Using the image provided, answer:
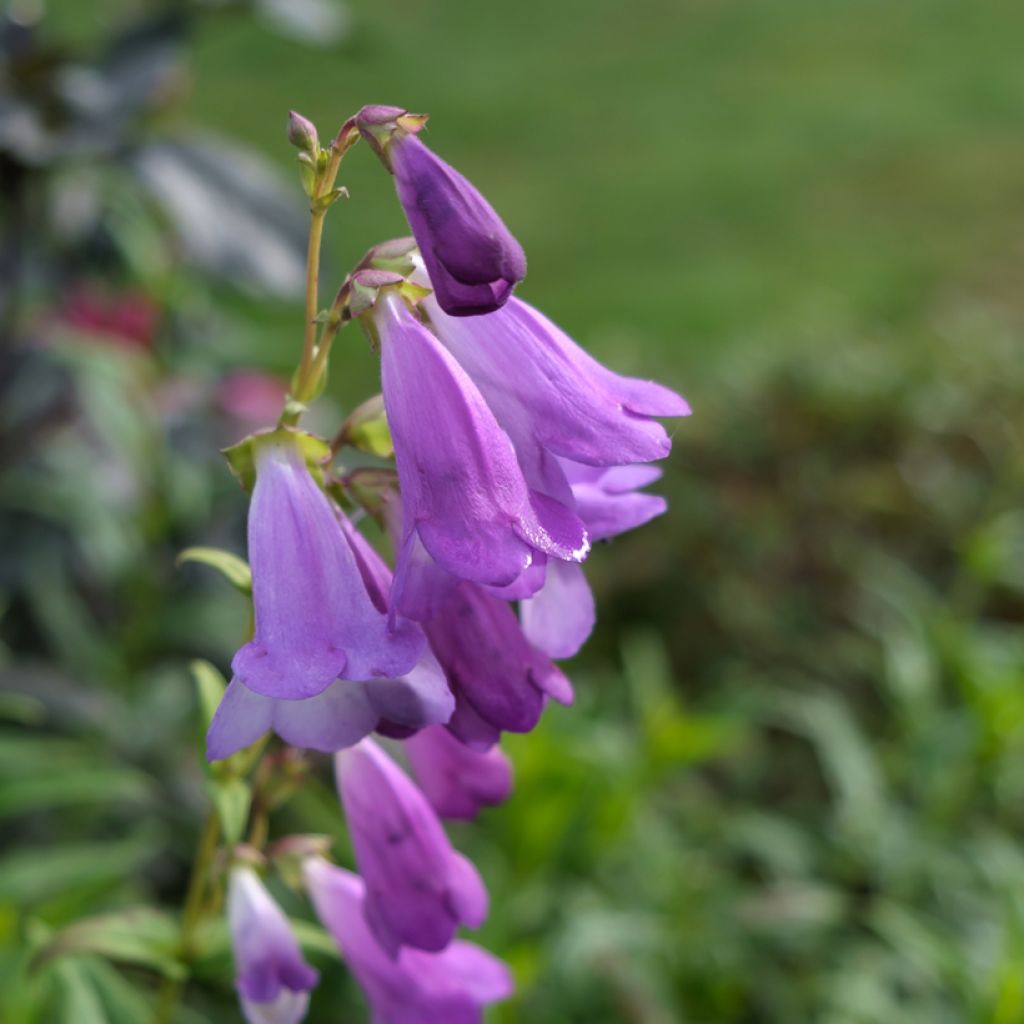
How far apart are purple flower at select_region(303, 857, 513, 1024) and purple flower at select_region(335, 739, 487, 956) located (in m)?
0.05

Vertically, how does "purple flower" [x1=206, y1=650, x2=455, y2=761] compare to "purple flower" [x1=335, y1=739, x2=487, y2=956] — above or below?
above

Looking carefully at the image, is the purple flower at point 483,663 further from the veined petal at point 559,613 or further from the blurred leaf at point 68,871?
the blurred leaf at point 68,871

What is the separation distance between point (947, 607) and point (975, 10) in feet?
27.5

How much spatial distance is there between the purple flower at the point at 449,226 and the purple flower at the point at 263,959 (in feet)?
1.78

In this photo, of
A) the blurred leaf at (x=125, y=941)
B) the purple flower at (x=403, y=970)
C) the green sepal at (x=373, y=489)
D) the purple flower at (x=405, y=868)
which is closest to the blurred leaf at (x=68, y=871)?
the blurred leaf at (x=125, y=941)

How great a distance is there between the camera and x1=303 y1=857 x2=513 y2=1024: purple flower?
3.70ft

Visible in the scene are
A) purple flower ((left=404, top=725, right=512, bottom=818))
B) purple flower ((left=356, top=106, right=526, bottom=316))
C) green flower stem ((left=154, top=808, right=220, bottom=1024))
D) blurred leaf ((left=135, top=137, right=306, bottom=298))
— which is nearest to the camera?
purple flower ((left=356, top=106, right=526, bottom=316))

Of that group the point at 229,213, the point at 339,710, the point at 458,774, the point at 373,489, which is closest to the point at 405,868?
the point at 458,774

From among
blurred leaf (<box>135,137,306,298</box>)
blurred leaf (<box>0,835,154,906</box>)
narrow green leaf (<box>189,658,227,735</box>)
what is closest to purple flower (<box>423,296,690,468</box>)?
narrow green leaf (<box>189,658,227,735</box>)

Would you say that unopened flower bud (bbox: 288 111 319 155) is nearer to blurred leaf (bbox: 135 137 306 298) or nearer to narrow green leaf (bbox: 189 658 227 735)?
narrow green leaf (bbox: 189 658 227 735)

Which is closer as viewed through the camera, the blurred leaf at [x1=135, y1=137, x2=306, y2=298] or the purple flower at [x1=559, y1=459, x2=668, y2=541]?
the purple flower at [x1=559, y1=459, x2=668, y2=541]

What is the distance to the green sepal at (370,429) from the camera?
101cm

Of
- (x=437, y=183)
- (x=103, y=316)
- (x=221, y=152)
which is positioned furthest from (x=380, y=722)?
(x=103, y=316)

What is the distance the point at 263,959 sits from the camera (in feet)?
3.57
